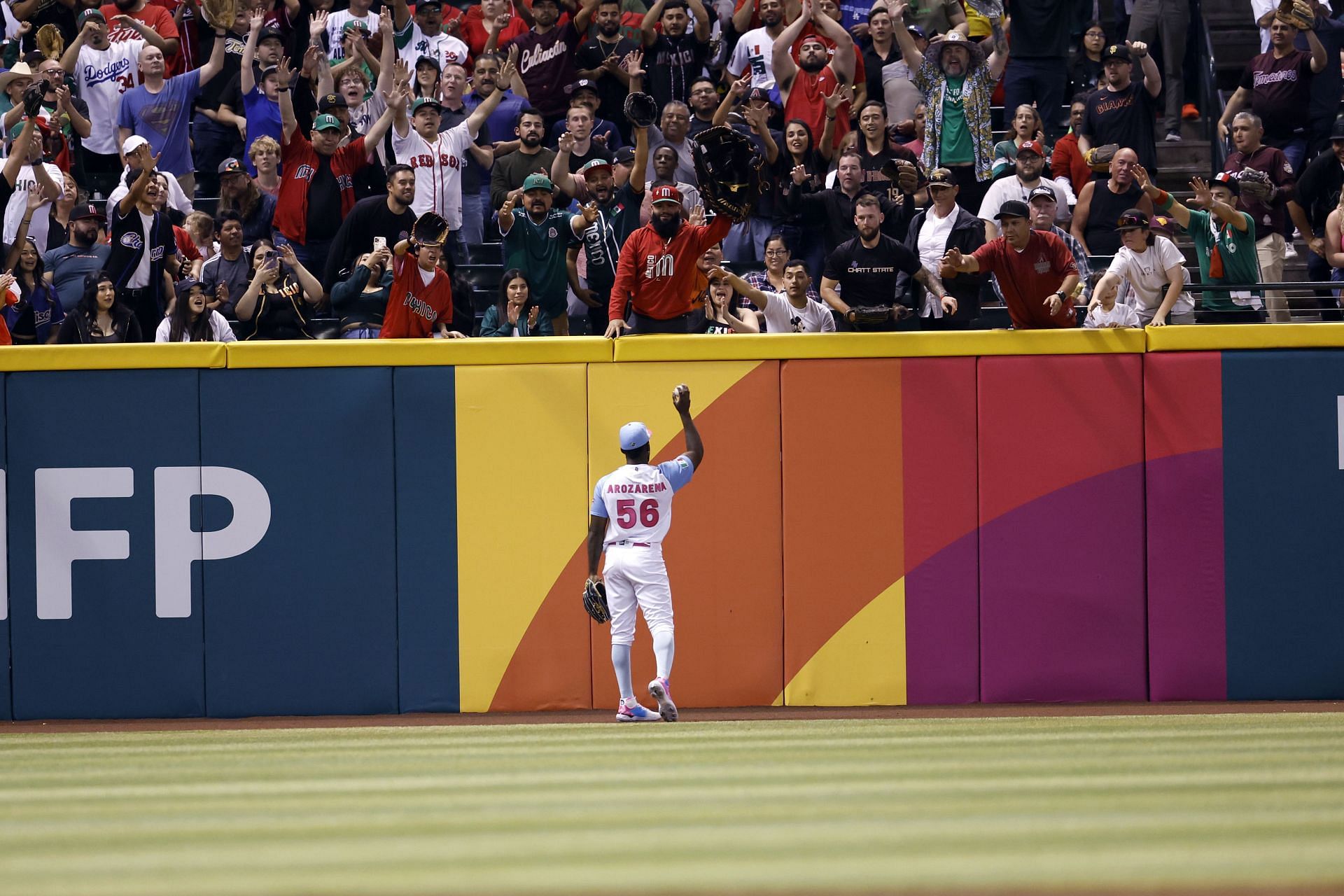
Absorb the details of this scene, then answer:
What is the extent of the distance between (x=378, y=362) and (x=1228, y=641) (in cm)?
680

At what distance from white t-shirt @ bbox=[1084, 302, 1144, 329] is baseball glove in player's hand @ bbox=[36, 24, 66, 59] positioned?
11.2 meters

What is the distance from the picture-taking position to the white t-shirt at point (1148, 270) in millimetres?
12031

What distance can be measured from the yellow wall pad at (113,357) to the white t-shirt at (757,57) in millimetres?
6764

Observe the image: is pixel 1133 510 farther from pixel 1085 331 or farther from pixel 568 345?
pixel 568 345

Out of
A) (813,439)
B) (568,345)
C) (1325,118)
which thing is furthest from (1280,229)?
(568,345)

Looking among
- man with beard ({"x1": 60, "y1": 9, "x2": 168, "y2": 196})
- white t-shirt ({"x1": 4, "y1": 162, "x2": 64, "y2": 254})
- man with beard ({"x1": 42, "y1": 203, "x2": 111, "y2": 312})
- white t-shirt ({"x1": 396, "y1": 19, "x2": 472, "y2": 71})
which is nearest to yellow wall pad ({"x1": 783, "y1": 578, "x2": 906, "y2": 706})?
man with beard ({"x1": 42, "y1": 203, "x2": 111, "y2": 312})

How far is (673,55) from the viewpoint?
15.9 meters

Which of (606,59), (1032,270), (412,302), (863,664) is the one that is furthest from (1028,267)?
(606,59)

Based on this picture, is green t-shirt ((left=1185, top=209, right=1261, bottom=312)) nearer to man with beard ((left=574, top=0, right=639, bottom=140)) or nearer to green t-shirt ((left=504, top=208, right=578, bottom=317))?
green t-shirt ((left=504, top=208, right=578, bottom=317))

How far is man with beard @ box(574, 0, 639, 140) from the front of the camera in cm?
1599

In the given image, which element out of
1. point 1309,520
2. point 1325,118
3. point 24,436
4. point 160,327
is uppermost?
point 1325,118

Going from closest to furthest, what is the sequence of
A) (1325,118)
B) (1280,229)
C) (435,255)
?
(435,255)
(1280,229)
(1325,118)

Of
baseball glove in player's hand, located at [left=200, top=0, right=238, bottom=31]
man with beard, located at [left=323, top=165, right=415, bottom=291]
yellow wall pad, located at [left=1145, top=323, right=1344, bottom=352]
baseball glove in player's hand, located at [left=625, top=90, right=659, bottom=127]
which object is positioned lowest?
yellow wall pad, located at [left=1145, top=323, right=1344, bottom=352]

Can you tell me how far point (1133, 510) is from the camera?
37.7 feet
